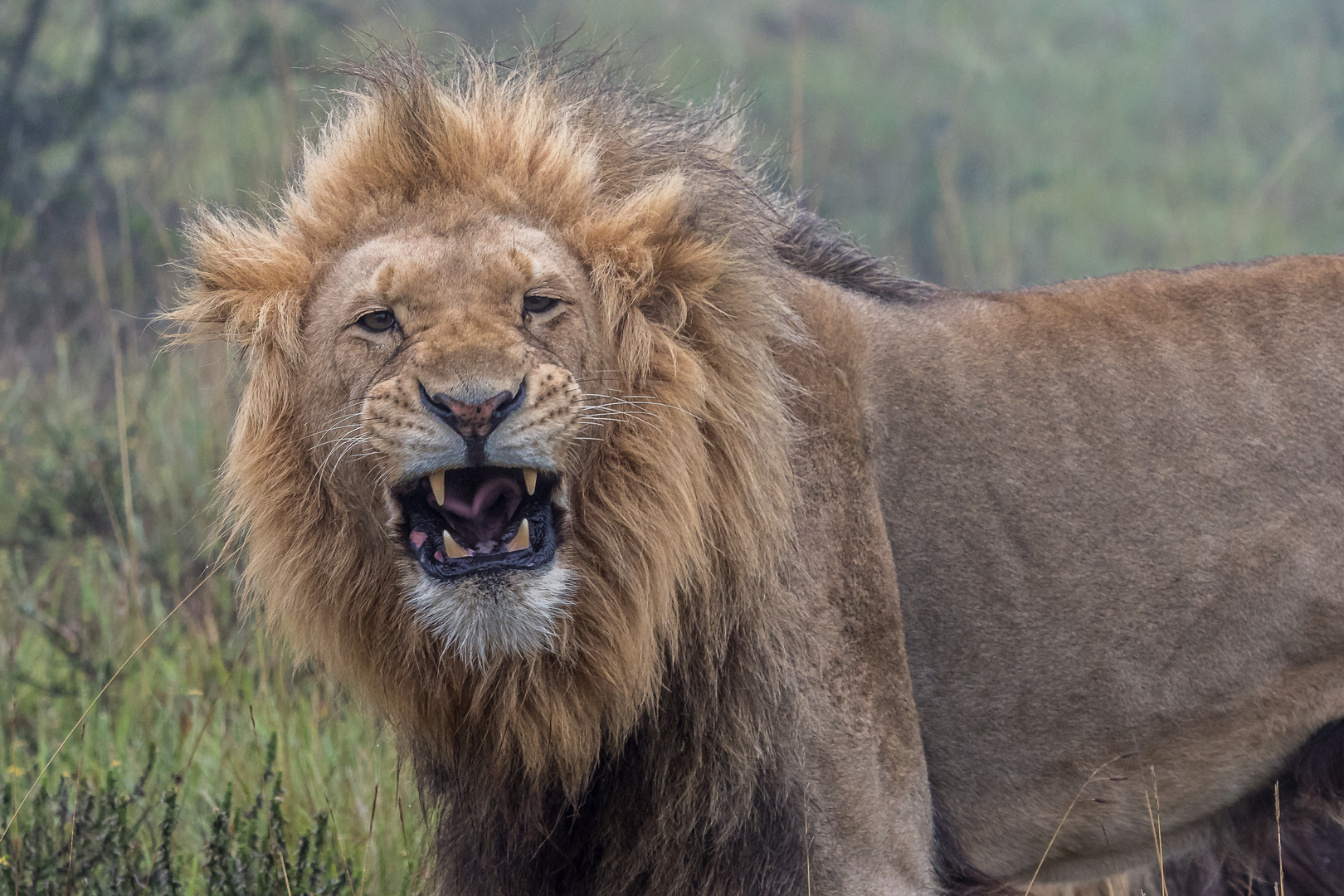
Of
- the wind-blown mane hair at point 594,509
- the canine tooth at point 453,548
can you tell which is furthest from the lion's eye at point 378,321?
the canine tooth at point 453,548

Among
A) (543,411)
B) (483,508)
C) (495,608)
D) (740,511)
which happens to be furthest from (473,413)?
(740,511)

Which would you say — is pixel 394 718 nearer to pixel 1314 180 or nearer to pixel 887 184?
pixel 887 184

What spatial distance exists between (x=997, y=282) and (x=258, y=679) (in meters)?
7.20

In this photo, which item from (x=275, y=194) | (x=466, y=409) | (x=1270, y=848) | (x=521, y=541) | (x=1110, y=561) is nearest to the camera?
(x=466, y=409)

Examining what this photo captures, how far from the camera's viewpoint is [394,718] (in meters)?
2.60

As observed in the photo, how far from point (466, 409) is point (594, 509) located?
0.33 meters

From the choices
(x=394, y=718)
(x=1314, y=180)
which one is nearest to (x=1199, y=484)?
(x=394, y=718)

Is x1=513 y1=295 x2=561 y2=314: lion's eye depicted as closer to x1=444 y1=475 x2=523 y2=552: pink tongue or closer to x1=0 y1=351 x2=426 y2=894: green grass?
x1=444 y1=475 x2=523 y2=552: pink tongue

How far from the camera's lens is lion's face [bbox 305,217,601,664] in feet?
7.38

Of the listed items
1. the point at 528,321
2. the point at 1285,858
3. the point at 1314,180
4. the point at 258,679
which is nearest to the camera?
the point at 528,321

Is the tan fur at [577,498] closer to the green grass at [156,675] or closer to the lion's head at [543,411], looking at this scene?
the lion's head at [543,411]

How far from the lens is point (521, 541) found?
7.65 ft

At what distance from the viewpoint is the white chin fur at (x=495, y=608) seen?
2293 millimetres

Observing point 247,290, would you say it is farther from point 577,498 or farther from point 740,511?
point 740,511
